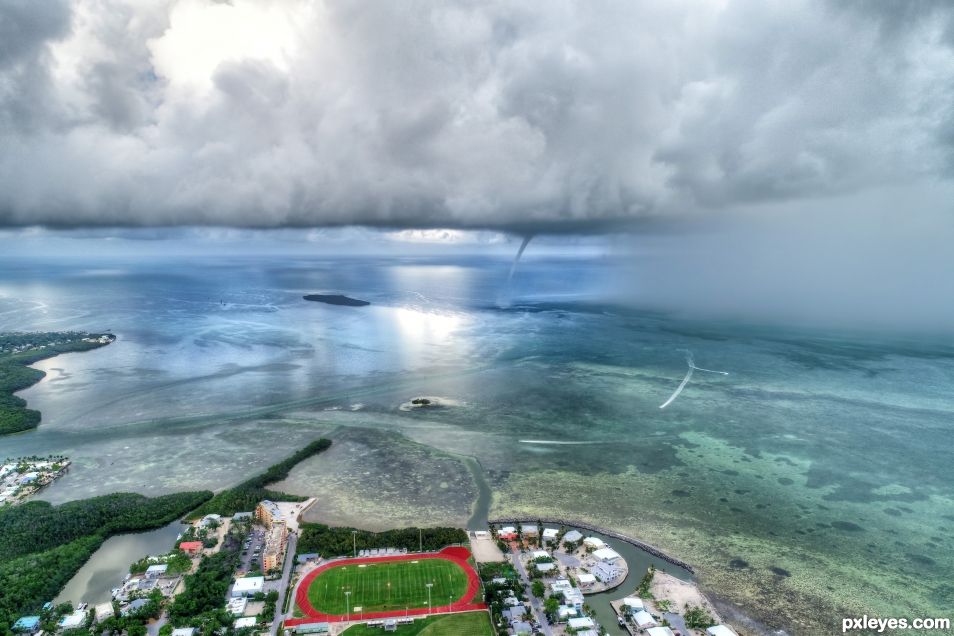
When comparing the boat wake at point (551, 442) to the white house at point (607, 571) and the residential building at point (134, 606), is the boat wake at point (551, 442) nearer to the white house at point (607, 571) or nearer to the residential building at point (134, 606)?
the white house at point (607, 571)

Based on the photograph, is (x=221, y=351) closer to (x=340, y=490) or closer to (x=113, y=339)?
(x=113, y=339)

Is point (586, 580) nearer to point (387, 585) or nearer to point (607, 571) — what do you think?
point (607, 571)

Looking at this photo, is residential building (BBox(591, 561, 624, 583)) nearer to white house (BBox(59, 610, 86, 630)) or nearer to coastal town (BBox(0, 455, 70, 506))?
white house (BBox(59, 610, 86, 630))

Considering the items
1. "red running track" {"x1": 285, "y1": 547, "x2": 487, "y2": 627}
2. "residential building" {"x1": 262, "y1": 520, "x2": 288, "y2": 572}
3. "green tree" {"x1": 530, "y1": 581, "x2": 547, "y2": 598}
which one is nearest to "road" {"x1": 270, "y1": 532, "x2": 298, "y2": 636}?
"residential building" {"x1": 262, "y1": 520, "x2": 288, "y2": 572}

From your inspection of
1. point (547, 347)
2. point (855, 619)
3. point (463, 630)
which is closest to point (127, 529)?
point (463, 630)

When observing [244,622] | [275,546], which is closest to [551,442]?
[275,546]

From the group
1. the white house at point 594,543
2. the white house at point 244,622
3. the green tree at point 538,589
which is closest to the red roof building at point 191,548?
the white house at point 244,622
